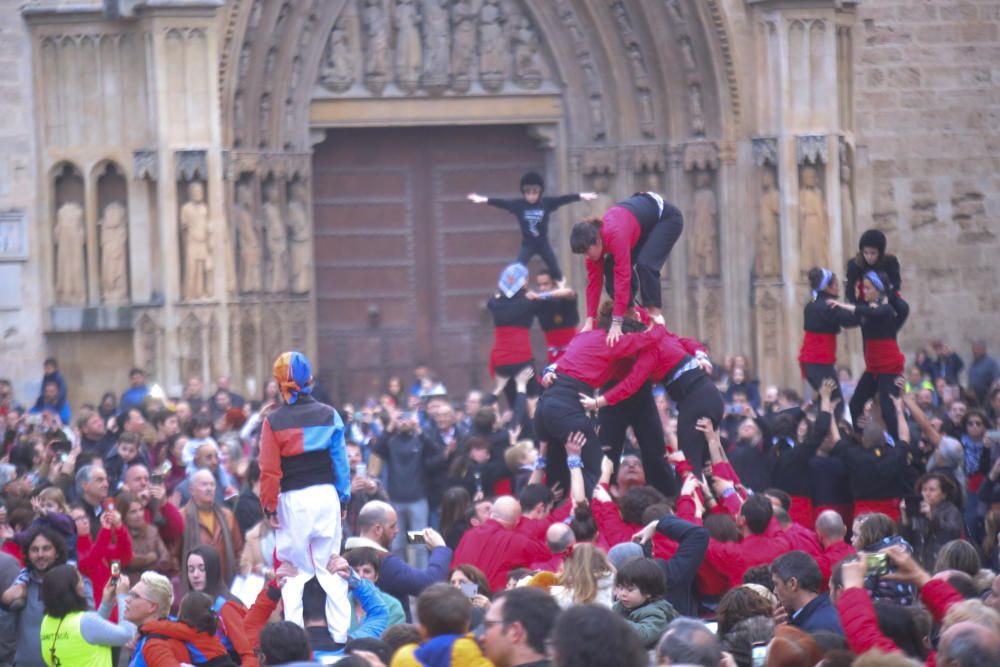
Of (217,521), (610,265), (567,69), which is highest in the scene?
(567,69)

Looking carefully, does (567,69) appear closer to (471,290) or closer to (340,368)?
(471,290)

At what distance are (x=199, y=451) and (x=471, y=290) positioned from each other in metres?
9.01

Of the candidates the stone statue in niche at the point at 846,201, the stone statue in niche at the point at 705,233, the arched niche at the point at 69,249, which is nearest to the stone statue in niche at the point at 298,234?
the arched niche at the point at 69,249

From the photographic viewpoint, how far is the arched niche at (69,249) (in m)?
19.8

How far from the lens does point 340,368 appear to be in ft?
70.9

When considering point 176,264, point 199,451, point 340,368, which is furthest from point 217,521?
point 340,368

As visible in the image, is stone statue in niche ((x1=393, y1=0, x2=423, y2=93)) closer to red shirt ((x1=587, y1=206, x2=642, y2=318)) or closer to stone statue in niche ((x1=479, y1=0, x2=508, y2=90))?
stone statue in niche ((x1=479, y1=0, x2=508, y2=90))

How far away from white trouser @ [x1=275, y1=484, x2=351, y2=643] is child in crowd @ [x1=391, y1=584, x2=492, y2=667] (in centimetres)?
249

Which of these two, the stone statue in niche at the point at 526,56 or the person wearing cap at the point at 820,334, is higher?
the stone statue in niche at the point at 526,56

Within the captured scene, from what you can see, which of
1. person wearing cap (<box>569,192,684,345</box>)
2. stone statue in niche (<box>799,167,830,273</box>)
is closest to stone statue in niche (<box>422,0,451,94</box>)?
stone statue in niche (<box>799,167,830,273</box>)

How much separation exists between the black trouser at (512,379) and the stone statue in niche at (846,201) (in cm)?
573

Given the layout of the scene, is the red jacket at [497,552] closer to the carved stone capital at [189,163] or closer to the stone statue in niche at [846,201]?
the carved stone capital at [189,163]

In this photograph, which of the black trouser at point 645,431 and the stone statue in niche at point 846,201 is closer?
the black trouser at point 645,431

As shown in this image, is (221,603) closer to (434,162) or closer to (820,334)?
(820,334)
